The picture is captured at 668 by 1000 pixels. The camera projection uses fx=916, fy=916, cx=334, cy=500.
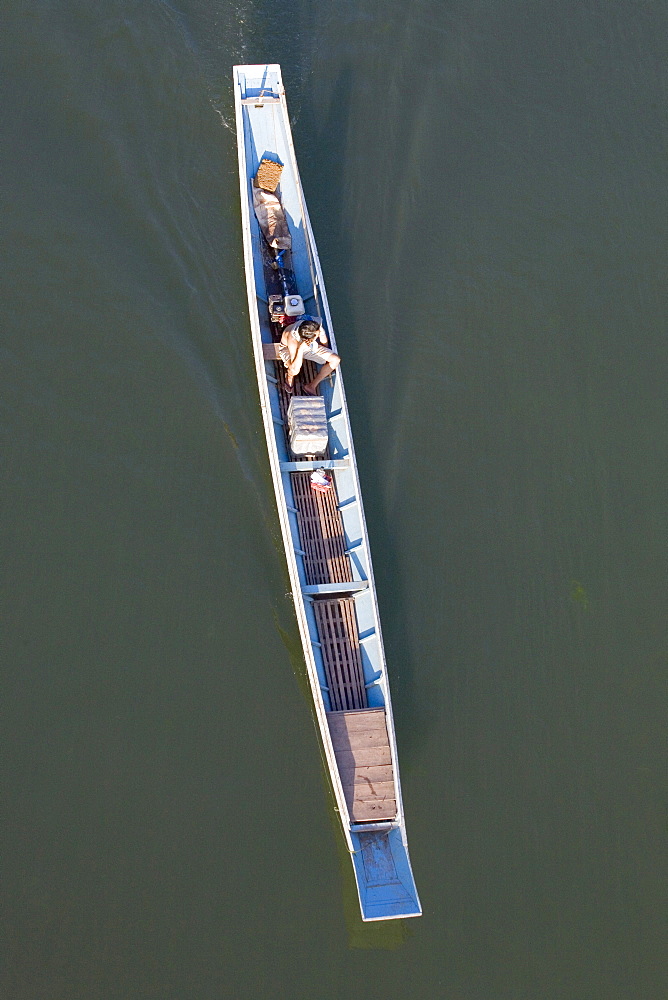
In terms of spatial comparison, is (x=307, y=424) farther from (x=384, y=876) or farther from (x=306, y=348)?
(x=384, y=876)

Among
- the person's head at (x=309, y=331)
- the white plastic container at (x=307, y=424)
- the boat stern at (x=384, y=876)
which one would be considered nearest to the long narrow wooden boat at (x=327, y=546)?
the boat stern at (x=384, y=876)

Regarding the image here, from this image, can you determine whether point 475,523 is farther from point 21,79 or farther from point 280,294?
point 21,79

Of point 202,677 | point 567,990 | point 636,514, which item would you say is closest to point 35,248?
point 202,677

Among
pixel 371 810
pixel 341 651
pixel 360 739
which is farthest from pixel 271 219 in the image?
pixel 371 810

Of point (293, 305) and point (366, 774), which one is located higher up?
point (293, 305)

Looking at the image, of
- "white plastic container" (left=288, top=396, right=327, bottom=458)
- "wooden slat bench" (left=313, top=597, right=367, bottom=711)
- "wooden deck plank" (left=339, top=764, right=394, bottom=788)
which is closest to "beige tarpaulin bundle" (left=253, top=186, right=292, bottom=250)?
"white plastic container" (left=288, top=396, right=327, bottom=458)

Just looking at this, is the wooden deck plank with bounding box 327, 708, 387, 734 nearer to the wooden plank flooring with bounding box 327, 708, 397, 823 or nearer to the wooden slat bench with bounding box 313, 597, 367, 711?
the wooden plank flooring with bounding box 327, 708, 397, 823

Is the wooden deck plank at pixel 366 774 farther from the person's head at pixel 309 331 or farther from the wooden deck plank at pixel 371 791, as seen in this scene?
the person's head at pixel 309 331
